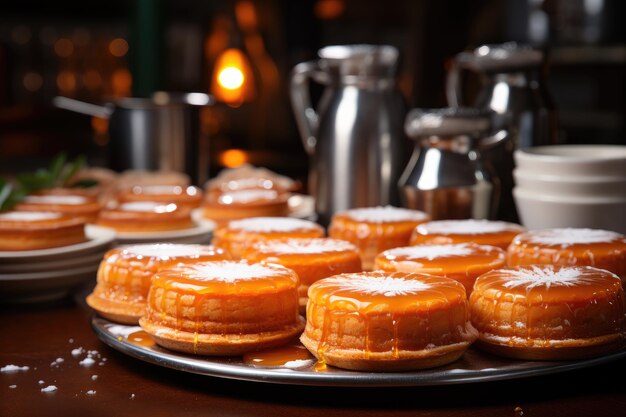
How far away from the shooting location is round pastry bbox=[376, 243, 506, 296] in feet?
4.25

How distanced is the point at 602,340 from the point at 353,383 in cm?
32

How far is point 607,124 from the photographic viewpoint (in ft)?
15.3

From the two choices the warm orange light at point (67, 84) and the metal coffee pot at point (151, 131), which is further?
the warm orange light at point (67, 84)

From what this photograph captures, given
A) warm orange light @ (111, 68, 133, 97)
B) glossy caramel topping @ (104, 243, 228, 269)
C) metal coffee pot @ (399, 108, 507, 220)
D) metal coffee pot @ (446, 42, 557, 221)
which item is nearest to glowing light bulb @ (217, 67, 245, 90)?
warm orange light @ (111, 68, 133, 97)

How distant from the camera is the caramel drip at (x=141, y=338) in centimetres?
118

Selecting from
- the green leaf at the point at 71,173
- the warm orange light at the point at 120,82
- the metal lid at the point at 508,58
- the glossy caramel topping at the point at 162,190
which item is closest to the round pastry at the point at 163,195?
the glossy caramel topping at the point at 162,190

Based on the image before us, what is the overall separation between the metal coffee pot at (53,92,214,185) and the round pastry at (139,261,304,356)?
4.77 ft

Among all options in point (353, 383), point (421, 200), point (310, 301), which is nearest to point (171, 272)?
point (310, 301)

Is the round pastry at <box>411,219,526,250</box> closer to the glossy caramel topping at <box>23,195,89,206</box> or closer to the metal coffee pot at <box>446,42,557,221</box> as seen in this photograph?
the metal coffee pot at <box>446,42,557,221</box>

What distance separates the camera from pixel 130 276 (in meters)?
1.32

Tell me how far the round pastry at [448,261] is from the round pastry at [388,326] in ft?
0.54

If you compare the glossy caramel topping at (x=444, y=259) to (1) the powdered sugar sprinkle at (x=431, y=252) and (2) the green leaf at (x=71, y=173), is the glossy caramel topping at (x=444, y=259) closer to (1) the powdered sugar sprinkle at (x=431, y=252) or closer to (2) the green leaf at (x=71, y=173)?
(1) the powdered sugar sprinkle at (x=431, y=252)

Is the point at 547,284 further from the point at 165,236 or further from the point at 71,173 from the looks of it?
the point at 71,173

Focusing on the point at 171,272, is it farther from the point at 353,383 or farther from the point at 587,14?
the point at 587,14
